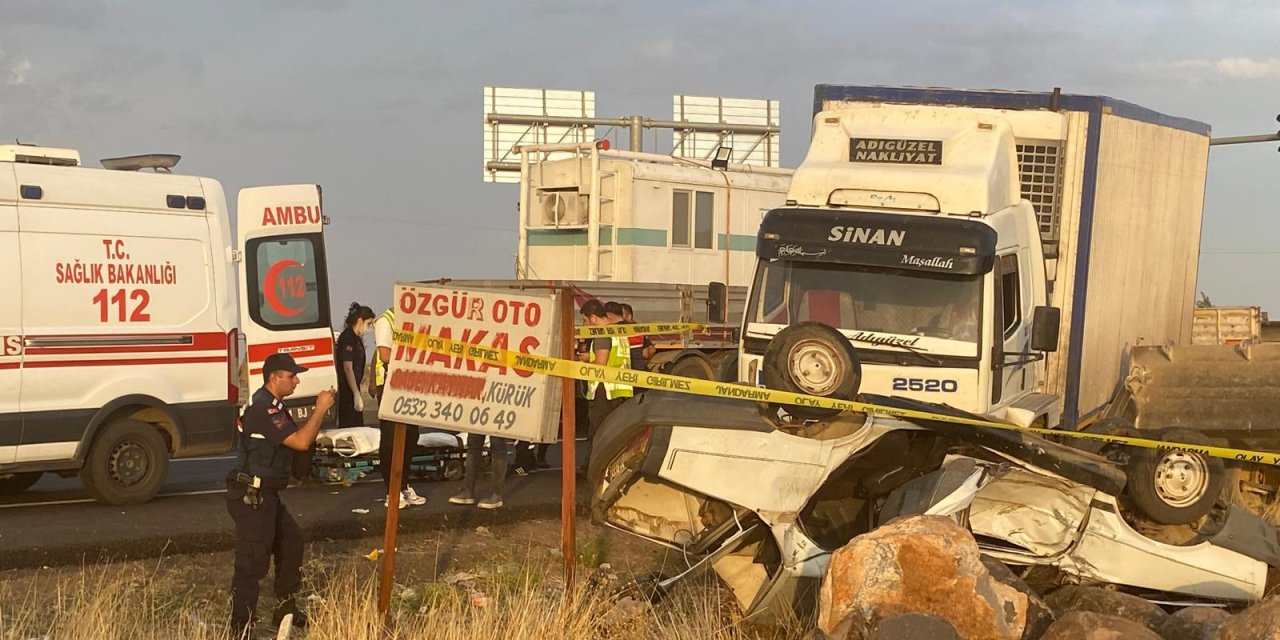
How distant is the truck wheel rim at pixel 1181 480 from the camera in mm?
8648

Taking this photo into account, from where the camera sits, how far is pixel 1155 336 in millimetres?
14656

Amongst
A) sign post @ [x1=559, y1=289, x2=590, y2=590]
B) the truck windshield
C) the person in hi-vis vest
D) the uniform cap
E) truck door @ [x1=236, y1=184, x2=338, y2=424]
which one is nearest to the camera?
sign post @ [x1=559, y1=289, x2=590, y2=590]

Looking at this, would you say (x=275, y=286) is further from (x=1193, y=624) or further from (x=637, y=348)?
(x=1193, y=624)

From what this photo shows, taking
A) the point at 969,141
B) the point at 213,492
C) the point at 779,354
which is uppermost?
the point at 969,141

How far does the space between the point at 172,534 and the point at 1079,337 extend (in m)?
7.37

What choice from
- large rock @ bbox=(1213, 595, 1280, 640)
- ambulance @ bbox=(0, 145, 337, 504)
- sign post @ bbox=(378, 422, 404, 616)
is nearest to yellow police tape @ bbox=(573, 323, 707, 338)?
sign post @ bbox=(378, 422, 404, 616)

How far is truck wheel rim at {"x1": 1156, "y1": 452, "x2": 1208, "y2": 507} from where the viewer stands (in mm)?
8648

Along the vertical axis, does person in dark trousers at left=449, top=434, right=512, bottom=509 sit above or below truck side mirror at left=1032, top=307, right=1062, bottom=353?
below

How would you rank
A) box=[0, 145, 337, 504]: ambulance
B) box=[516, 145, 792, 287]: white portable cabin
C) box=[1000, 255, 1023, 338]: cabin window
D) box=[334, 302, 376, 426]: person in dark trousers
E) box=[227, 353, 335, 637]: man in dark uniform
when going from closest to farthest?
box=[227, 353, 335, 637]: man in dark uniform < box=[1000, 255, 1023, 338]: cabin window < box=[0, 145, 337, 504]: ambulance < box=[334, 302, 376, 426]: person in dark trousers < box=[516, 145, 792, 287]: white portable cabin

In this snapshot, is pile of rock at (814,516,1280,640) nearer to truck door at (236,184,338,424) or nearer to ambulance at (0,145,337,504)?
ambulance at (0,145,337,504)


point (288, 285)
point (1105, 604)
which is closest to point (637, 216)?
point (288, 285)

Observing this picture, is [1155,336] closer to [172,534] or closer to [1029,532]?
[1029,532]

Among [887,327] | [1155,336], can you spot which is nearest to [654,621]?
[887,327]

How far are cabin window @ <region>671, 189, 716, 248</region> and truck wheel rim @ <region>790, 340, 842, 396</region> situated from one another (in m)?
12.0
